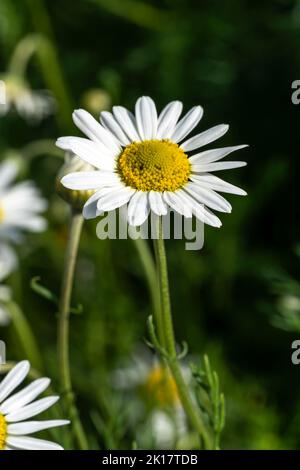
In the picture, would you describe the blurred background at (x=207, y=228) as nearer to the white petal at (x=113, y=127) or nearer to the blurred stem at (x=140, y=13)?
the blurred stem at (x=140, y=13)

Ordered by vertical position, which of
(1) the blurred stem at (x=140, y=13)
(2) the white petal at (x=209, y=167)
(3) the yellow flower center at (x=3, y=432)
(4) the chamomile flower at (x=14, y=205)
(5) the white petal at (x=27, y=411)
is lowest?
A: (3) the yellow flower center at (x=3, y=432)

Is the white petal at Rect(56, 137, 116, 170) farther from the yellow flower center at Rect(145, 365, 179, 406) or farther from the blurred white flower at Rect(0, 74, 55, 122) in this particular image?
the blurred white flower at Rect(0, 74, 55, 122)

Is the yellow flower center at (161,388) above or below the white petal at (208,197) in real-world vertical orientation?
below

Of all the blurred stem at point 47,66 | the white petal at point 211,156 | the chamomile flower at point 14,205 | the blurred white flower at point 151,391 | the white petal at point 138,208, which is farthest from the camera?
the blurred stem at point 47,66

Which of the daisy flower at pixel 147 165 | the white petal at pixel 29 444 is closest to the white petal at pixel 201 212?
the daisy flower at pixel 147 165

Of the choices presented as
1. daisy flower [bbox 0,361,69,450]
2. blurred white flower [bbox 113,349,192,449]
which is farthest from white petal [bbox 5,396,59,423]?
blurred white flower [bbox 113,349,192,449]

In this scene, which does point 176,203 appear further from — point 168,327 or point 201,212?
point 168,327

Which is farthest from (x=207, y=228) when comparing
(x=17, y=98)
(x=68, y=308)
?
(x=68, y=308)
